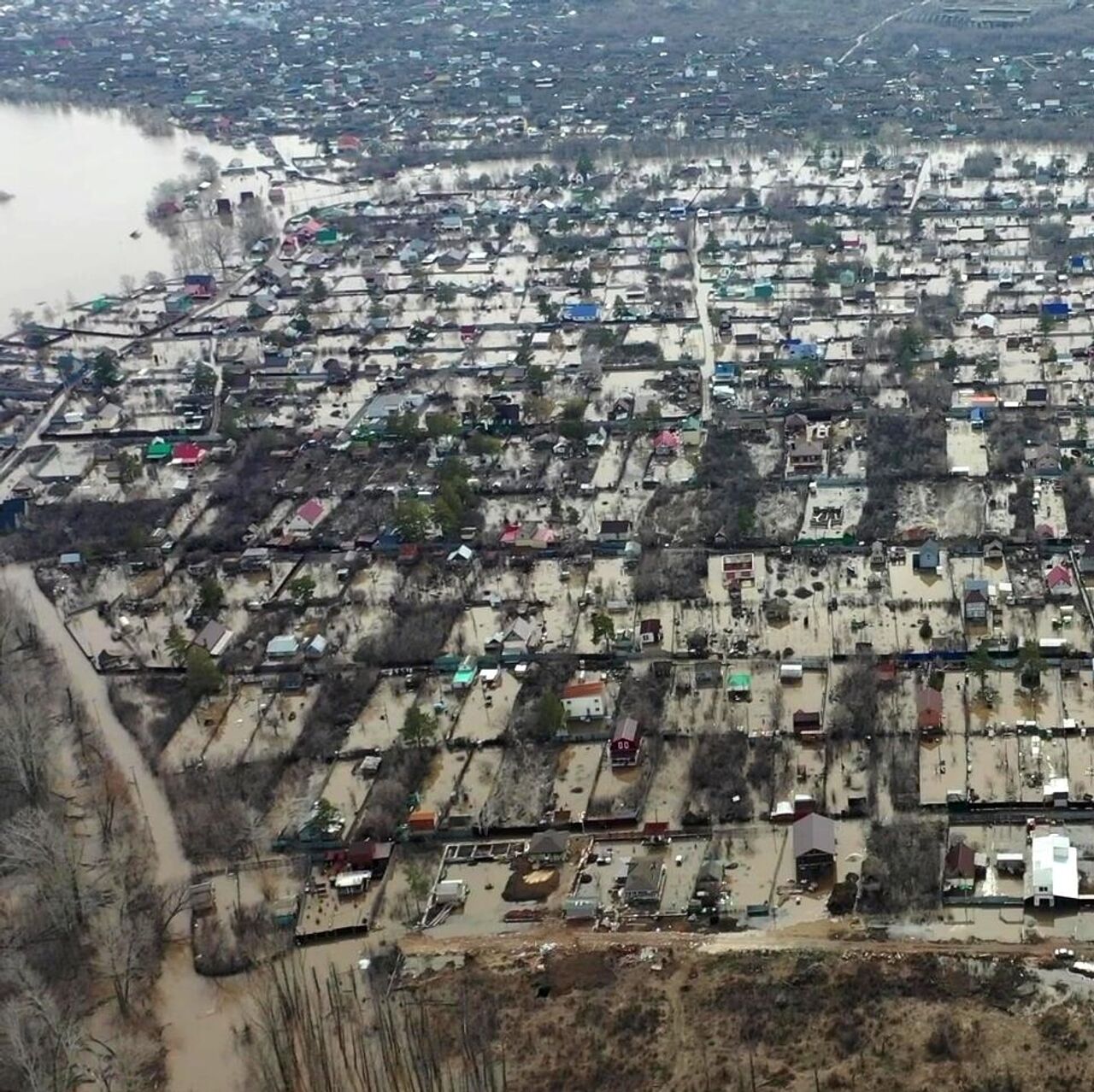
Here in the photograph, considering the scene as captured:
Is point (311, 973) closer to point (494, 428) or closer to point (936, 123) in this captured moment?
point (494, 428)

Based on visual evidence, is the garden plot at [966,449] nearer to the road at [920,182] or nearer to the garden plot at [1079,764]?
the garden plot at [1079,764]

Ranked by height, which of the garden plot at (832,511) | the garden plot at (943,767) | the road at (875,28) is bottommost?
the garden plot at (943,767)

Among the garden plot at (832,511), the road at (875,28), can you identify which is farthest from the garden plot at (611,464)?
the road at (875,28)

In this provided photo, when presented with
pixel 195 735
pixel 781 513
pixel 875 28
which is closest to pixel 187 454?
pixel 195 735

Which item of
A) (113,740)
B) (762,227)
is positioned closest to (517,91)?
(762,227)

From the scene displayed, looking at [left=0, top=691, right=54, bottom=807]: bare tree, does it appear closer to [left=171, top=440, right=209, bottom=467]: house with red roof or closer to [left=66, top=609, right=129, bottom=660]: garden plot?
[left=66, top=609, right=129, bottom=660]: garden plot

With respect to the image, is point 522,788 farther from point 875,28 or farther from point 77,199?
point 875,28
